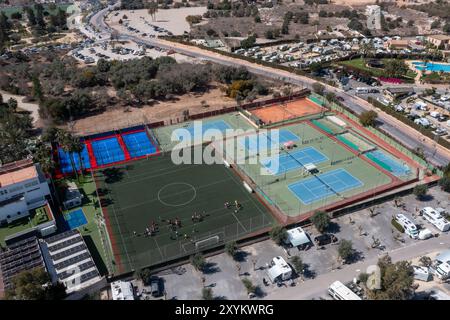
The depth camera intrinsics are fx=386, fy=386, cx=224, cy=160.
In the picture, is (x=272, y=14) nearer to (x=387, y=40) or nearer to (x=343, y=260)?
(x=387, y=40)

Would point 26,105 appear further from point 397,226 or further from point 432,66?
point 432,66

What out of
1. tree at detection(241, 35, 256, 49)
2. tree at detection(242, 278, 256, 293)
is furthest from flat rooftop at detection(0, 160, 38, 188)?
tree at detection(241, 35, 256, 49)

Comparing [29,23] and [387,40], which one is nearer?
[387,40]

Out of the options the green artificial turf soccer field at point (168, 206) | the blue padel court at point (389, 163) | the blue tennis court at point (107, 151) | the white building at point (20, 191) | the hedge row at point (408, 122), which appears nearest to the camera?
the green artificial turf soccer field at point (168, 206)

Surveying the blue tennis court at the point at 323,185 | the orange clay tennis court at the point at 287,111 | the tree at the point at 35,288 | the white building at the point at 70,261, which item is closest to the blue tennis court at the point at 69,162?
the white building at the point at 70,261

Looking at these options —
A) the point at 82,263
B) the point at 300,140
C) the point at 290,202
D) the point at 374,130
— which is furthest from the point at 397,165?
the point at 82,263

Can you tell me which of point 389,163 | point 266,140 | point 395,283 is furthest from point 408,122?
point 395,283

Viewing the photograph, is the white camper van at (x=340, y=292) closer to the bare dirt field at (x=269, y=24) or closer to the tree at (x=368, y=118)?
the tree at (x=368, y=118)
